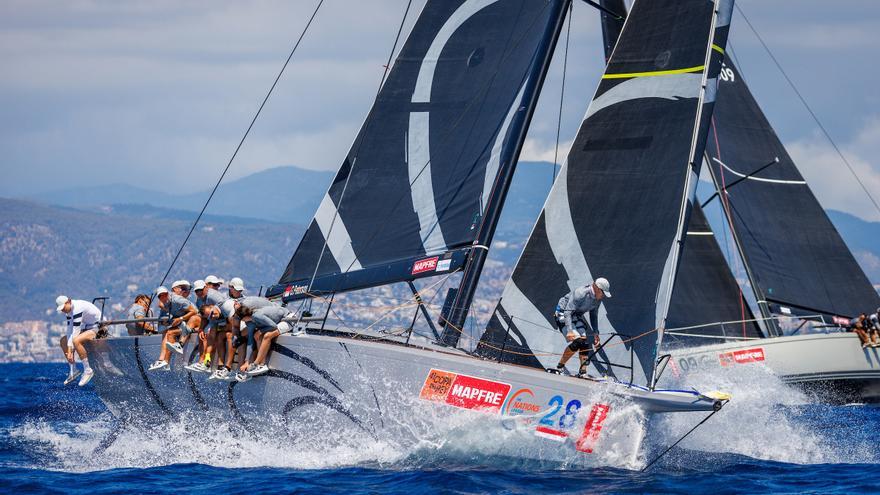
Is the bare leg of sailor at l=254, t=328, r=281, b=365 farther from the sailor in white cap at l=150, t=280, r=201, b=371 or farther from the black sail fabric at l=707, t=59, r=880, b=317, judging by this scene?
the black sail fabric at l=707, t=59, r=880, b=317

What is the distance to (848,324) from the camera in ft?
71.6

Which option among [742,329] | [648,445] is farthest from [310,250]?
[742,329]

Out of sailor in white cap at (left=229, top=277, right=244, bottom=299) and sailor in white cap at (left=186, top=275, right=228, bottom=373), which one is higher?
sailor in white cap at (left=229, top=277, right=244, bottom=299)

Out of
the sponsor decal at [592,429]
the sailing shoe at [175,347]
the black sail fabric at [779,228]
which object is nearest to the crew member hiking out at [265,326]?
the sailing shoe at [175,347]

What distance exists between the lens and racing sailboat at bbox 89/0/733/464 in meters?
12.2

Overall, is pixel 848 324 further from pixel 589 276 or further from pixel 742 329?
pixel 589 276

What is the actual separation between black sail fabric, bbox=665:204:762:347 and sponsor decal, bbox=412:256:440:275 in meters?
9.01

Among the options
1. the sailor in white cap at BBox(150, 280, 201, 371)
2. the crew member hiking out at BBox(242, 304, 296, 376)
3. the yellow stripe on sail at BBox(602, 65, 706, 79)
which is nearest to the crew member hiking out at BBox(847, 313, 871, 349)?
the yellow stripe on sail at BBox(602, 65, 706, 79)

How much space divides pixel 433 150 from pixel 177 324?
156 inches

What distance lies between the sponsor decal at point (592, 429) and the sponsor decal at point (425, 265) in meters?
3.21

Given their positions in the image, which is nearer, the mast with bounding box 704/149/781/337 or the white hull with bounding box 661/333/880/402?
the white hull with bounding box 661/333/880/402

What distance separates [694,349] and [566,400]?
10.0 metres

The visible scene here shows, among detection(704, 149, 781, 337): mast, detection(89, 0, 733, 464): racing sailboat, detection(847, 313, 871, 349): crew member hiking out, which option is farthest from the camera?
detection(704, 149, 781, 337): mast

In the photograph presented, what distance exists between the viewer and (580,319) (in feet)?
42.8
